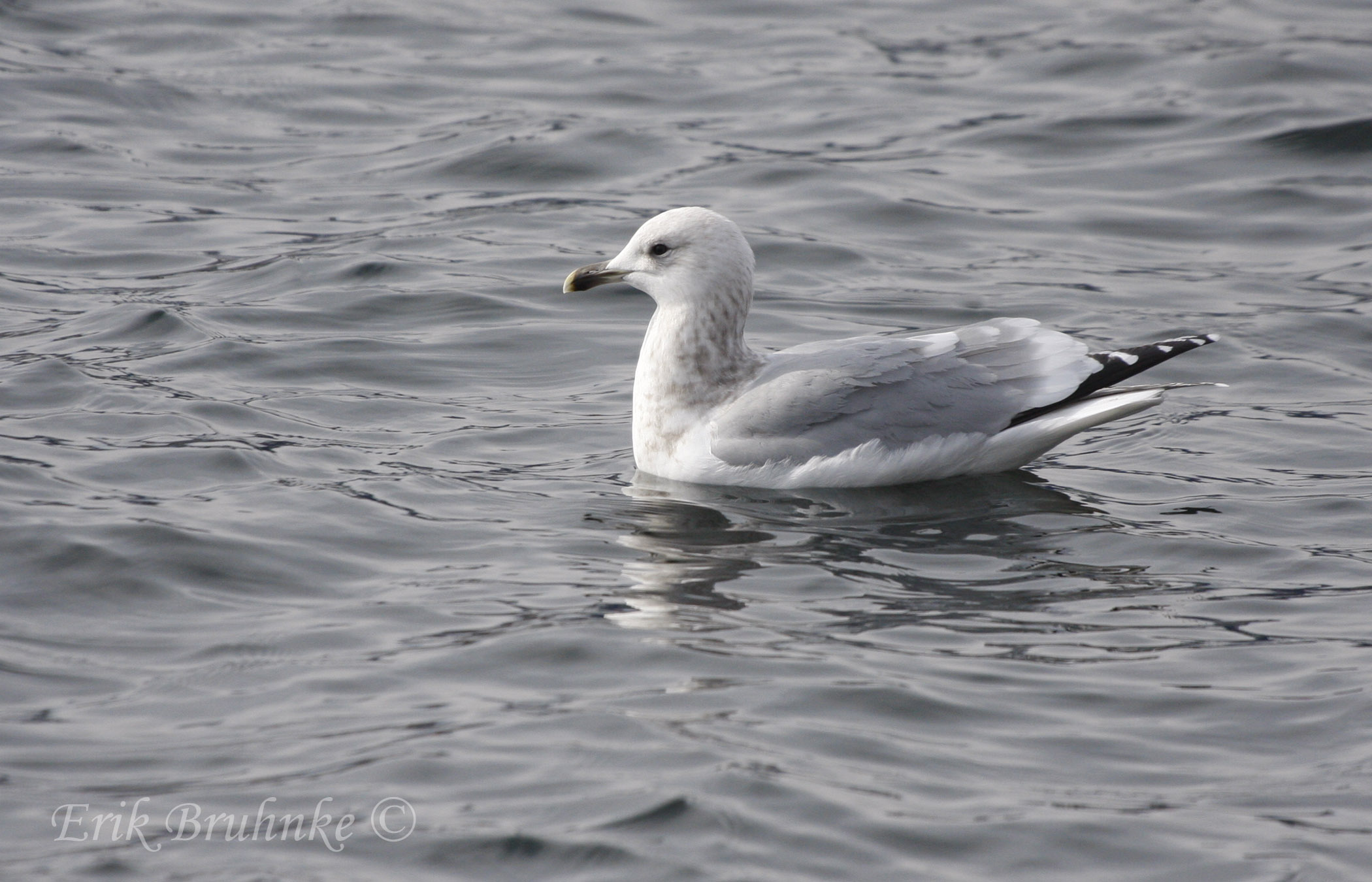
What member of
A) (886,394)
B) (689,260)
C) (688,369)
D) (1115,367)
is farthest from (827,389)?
(1115,367)

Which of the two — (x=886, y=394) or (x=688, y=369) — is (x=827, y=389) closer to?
(x=886, y=394)

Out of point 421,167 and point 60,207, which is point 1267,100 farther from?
point 60,207

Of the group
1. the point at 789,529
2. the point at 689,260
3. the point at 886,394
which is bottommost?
the point at 789,529

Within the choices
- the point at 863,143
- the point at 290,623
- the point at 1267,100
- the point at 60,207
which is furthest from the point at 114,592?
the point at 1267,100

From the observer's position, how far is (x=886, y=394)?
7418 millimetres

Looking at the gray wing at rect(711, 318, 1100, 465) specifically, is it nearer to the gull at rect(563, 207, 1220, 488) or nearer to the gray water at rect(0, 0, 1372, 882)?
the gull at rect(563, 207, 1220, 488)

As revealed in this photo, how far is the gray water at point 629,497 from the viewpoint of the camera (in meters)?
4.81

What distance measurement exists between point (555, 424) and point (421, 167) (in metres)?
4.94

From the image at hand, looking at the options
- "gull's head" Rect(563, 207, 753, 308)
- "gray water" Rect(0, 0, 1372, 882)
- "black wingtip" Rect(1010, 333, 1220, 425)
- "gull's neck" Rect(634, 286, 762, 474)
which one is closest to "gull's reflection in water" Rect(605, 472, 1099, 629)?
"gray water" Rect(0, 0, 1372, 882)

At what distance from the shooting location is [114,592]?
625 centimetres

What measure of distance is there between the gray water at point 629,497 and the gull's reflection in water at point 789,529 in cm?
3

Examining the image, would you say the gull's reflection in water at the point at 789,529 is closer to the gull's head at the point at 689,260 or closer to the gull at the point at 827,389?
the gull at the point at 827,389

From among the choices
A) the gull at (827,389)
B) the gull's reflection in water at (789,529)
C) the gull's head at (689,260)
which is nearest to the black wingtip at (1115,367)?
the gull at (827,389)

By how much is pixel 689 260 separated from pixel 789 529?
144 cm
